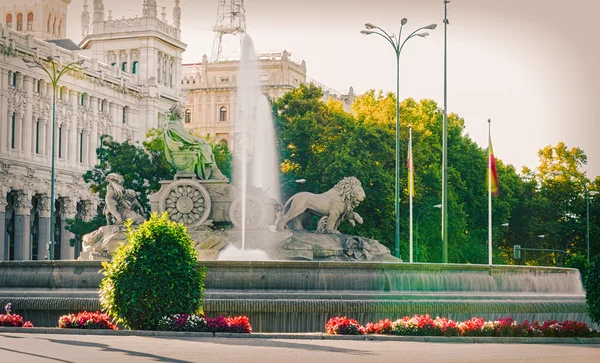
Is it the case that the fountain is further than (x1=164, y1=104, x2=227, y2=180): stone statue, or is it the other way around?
(x1=164, y1=104, x2=227, y2=180): stone statue

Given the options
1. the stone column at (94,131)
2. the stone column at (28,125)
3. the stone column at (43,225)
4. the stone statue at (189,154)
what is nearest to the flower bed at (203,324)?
the stone statue at (189,154)

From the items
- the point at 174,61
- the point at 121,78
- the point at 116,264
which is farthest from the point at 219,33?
A: the point at 116,264

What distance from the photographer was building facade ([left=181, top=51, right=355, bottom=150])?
141125mm

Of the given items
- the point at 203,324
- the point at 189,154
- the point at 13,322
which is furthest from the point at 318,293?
the point at 189,154

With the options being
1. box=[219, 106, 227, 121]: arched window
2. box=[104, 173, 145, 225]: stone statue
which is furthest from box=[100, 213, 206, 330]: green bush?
box=[219, 106, 227, 121]: arched window

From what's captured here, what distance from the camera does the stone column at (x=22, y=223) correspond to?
94.2 metres

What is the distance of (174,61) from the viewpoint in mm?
126438

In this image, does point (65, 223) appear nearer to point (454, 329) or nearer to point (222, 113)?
point (222, 113)

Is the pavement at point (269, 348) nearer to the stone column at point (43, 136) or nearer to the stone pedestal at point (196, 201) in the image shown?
the stone pedestal at point (196, 201)

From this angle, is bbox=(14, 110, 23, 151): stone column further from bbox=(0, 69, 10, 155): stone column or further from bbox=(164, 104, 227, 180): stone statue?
bbox=(164, 104, 227, 180): stone statue

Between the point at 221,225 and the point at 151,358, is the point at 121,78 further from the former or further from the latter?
the point at 151,358

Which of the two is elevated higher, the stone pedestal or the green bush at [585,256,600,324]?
the stone pedestal

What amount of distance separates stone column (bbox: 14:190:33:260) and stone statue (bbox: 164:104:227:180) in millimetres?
56907

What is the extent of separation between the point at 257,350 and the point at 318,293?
8.16m
